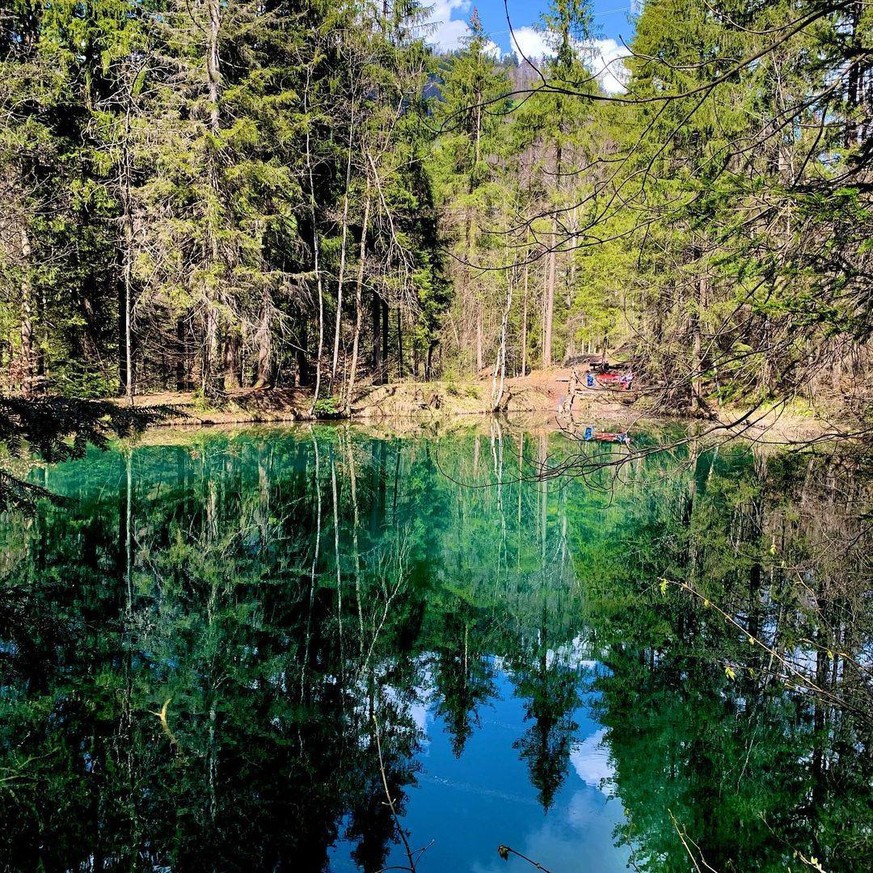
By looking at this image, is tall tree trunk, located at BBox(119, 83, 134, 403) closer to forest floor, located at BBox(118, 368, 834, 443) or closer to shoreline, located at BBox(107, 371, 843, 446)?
shoreline, located at BBox(107, 371, 843, 446)

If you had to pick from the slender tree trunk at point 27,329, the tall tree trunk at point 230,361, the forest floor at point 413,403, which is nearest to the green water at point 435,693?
the slender tree trunk at point 27,329

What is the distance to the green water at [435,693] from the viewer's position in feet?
13.9

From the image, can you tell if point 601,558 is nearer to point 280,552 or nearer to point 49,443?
point 280,552

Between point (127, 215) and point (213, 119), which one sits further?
point (213, 119)

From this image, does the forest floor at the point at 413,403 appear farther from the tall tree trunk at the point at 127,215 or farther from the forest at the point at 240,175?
the tall tree trunk at the point at 127,215

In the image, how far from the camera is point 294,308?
88.7ft

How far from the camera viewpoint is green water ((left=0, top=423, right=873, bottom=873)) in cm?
423

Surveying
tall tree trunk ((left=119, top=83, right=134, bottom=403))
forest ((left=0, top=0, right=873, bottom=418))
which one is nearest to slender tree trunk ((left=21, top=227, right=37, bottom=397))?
forest ((left=0, top=0, right=873, bottom=418))

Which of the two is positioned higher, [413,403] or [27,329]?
[27,329]

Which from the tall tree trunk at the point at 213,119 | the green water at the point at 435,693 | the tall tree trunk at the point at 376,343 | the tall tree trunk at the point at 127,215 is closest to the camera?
the green water at the point at 435,693

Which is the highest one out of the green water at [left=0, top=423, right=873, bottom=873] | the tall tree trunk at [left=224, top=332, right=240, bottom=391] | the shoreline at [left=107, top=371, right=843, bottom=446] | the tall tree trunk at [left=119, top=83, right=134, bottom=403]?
the tall tree trunk at [left=119, top=83, right=134, bottom=403]

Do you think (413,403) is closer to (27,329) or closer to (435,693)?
(27,329)

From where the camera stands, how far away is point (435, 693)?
624cm

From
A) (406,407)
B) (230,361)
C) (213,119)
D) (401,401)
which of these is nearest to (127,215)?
(213,119)
